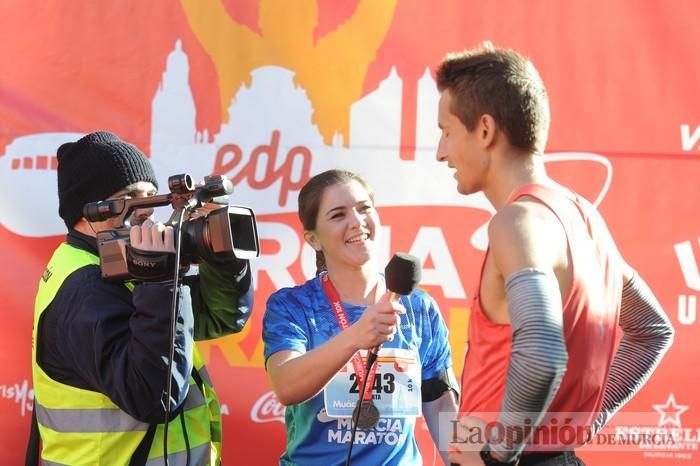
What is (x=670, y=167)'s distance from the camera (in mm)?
3281

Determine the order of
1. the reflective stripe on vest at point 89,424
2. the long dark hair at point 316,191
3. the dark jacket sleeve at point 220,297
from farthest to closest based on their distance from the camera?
the long dark hair at point 316,191 < the dark jacket sleeve at point 220,297 < the reflective stripe on vest at point 89,424

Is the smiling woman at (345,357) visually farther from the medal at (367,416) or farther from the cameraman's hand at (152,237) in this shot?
the cameraman's hand at (152,237)

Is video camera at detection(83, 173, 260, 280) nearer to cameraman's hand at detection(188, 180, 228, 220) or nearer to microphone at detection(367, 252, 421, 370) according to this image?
cameraman's hand at detection(188, 180, 228, 220)

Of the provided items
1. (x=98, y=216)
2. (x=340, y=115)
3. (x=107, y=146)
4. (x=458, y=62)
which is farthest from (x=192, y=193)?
(x=340, y=115)

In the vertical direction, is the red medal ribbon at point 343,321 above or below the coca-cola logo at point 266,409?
above

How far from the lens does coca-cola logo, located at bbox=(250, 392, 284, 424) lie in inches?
128

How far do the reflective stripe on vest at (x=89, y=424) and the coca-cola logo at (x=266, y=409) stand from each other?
888mm

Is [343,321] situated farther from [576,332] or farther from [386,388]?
[576,332]

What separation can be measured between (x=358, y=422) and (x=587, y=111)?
5.28 feet

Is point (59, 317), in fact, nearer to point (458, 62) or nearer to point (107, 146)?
point (107, 146)

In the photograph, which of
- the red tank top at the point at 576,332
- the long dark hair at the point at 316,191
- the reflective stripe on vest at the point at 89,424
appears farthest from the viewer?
the long dark hair at the point at 316,191

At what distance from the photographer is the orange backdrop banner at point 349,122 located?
3.20 meters

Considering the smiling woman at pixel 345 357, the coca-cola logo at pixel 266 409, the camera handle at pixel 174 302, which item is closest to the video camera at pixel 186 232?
the camera handle at pixel 174 302

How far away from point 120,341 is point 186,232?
31cm
